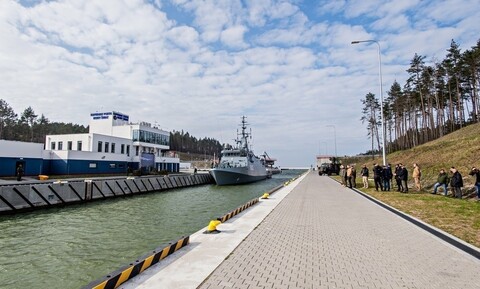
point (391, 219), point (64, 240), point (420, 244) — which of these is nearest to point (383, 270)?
point (420, 244)

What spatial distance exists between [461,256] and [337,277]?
3.26 metres

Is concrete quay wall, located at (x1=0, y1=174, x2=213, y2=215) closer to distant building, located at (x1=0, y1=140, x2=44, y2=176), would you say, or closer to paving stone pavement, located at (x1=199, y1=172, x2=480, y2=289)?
distant building, located at (x1=0, y1=140, x2=44, y2=176)

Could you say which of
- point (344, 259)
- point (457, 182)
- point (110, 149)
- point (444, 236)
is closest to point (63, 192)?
point (344, 259)

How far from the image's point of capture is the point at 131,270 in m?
5.16

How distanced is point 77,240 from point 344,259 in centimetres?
970

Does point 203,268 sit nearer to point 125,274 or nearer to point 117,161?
point 125,274

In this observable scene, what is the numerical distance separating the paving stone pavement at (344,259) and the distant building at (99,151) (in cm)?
3773

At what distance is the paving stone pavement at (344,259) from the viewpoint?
4891mm

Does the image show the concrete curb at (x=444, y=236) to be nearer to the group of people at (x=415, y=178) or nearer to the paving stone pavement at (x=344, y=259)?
the paving stone pavement at (x=344, y=259)

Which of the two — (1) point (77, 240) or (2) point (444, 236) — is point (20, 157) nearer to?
(1) point (77, 240)

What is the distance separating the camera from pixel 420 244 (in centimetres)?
733

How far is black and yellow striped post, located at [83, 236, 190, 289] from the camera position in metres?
4.56

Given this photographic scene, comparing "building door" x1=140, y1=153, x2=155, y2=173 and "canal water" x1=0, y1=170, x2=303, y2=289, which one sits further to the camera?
"building door" x1=140, y1=153, x2=155, y2=173

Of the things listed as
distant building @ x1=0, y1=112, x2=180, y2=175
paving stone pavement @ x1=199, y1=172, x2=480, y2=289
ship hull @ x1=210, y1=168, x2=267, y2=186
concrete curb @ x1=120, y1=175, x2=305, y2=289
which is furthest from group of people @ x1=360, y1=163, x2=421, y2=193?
distant building @ x1=0, y1=112, x2=180, y2=175
